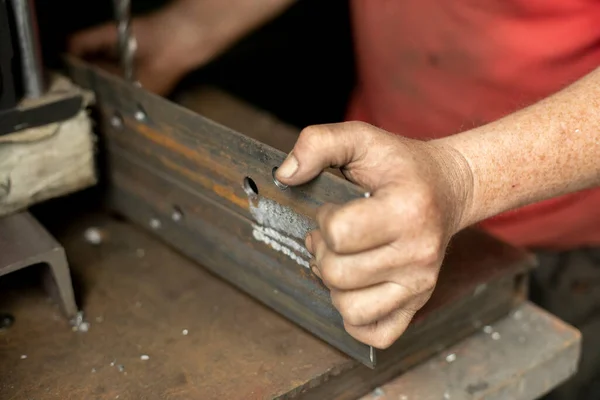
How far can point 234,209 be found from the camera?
79cm

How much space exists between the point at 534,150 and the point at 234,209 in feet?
1.08

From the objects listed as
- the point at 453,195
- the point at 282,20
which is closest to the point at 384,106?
the point at 282,20

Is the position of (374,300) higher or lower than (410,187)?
lower

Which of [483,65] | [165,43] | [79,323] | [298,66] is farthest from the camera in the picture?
[298,66]

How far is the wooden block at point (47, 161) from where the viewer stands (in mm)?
840

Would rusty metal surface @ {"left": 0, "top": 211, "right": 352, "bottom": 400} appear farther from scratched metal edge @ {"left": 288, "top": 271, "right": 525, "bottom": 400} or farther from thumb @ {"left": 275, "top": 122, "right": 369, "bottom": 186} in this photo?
thumb @ {"left": 275, "top": 122, "right": 369, "bottom": 186}

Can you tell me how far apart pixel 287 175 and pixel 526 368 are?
15.7 inches

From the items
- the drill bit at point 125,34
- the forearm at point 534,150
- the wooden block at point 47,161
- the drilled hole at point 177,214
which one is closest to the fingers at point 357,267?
the forearm at point 534,150

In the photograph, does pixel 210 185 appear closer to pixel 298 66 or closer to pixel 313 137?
pixel 313 137

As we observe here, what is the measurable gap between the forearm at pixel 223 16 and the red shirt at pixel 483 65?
177 mm

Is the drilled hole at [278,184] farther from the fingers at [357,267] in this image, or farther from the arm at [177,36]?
the arm at [177,36]

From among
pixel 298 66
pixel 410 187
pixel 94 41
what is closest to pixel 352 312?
pixel 410 187

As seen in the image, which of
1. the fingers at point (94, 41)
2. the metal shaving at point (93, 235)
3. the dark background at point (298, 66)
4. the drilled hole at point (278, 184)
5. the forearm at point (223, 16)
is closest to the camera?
the drilled hole at point (278, 184)

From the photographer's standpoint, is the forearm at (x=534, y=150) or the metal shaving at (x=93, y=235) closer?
the forearm at (x=534, y=150)
